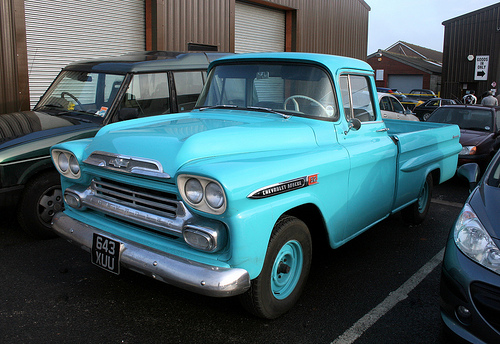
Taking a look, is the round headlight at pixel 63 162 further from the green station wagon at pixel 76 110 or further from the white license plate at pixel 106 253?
the green station wagon at pixel 76 110

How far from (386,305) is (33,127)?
3.92 m

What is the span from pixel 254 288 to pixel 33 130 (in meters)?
3.17

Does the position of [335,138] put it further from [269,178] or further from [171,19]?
[171,19]

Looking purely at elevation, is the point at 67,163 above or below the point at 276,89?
below

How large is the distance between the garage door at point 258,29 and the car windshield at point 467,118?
6336mm

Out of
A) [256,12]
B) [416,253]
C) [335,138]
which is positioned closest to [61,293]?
[335,138]

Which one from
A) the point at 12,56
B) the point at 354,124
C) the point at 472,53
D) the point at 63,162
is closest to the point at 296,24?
the point at 12,56

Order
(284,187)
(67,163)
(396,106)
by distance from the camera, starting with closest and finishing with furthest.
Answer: (284,187) → (67,163) → (396,106)

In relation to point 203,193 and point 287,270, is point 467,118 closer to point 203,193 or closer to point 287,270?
point 287,270

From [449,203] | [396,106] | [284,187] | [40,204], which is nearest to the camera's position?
[284,187]

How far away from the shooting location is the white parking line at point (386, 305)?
9.87 ft

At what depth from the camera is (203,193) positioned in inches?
103

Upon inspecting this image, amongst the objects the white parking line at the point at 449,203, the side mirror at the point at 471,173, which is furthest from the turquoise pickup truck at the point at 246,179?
the white parking line at the point at 449,203

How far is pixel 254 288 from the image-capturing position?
2871 mm
